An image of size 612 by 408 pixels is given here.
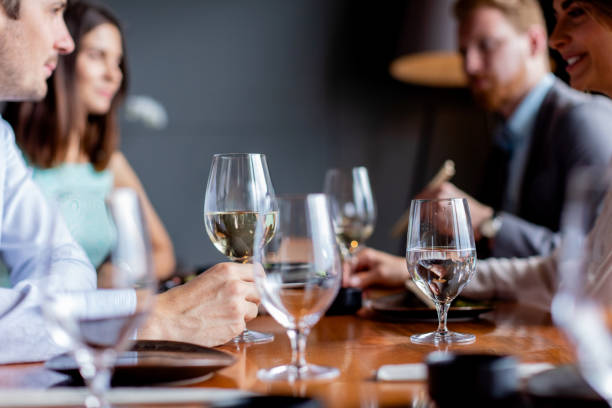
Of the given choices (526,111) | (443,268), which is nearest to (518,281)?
(443,268)

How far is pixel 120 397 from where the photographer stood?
57 cm

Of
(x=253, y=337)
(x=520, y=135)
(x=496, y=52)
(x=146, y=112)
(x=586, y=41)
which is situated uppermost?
(x=496, y=52)

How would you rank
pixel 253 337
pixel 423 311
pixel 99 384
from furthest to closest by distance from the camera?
pixel 423 311
pixel 253 337
pixel 99 384

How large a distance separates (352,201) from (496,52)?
1.59m

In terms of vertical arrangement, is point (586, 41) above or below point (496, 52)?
below

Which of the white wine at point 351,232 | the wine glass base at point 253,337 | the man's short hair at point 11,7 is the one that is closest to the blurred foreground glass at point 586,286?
the wine glass base at point 253,337

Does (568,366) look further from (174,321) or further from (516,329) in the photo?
(174,321)

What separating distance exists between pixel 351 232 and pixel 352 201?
0.07 meters

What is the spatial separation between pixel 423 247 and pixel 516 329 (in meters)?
0.23

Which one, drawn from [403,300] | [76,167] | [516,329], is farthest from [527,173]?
[76,167]

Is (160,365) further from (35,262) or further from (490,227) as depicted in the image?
(490,227)

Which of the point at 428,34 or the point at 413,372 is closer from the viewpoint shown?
the point at 413,372

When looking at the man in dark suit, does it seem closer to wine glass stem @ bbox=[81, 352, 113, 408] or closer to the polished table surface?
the polished table surface

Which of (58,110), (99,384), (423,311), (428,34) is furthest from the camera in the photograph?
(428,34)
